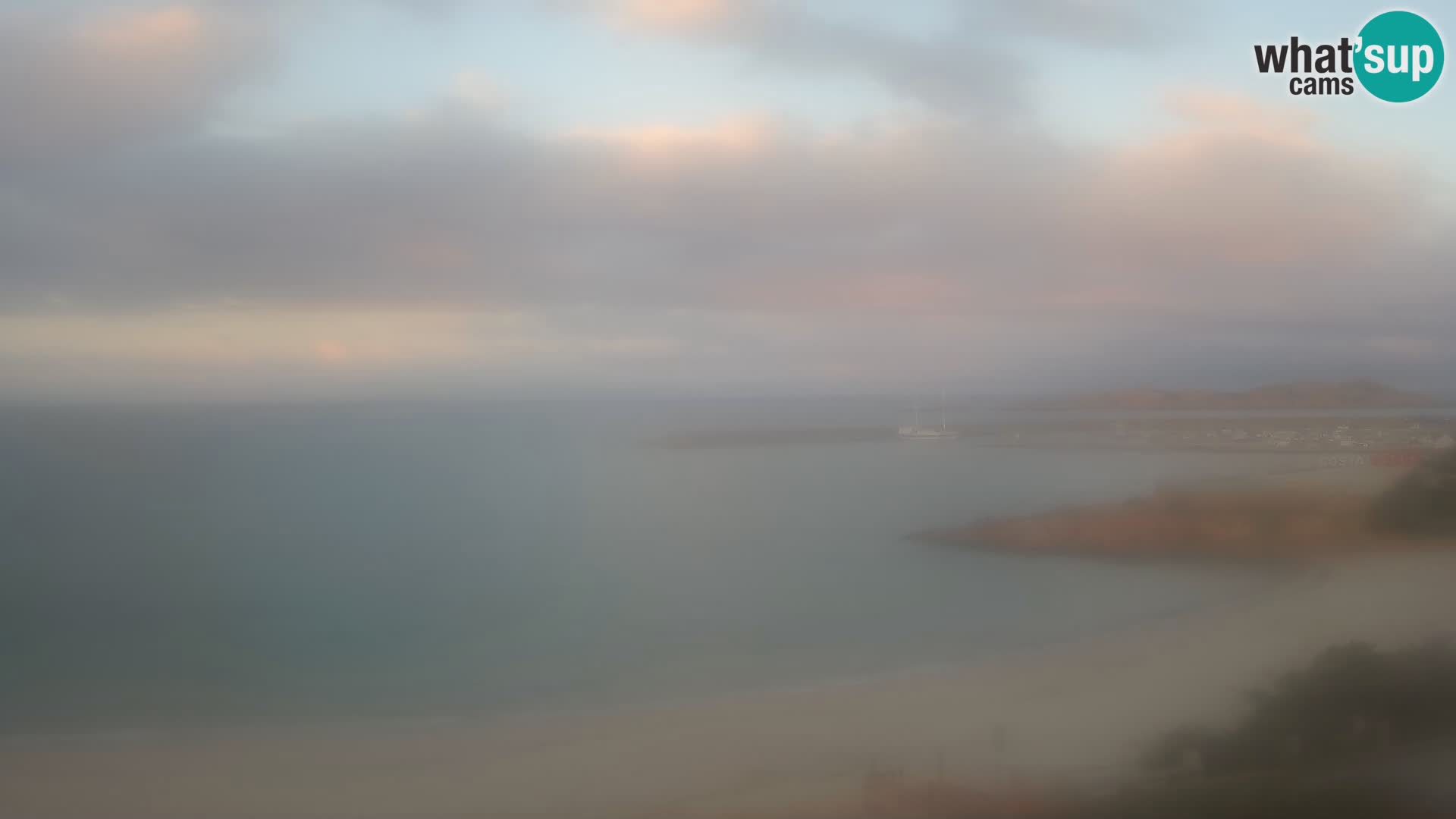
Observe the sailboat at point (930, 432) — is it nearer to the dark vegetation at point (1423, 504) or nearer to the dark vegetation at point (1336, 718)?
the dark vegetation at point (1423, 504)

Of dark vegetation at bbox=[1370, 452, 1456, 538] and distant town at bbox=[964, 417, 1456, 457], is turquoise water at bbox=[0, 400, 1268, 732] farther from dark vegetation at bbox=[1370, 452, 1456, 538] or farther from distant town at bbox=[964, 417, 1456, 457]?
dark vegetation at bbox=[1370, 452, 1456, 538]

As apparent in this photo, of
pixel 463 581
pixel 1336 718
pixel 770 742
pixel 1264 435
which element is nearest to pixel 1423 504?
pixel 1336 718

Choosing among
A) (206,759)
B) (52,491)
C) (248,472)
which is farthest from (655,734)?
(248,472)

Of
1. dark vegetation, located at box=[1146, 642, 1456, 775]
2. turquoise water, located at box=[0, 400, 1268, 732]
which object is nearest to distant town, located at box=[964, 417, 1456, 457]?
turquoise water, located at box=[0, 400, 1268, 732]

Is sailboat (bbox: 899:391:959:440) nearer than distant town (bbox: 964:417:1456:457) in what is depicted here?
No

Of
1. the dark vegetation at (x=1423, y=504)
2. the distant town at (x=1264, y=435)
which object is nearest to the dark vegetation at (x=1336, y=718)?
the dark vegetation at (x=1423, y=504)

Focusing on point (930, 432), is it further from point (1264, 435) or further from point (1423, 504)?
point (1423, 504)
